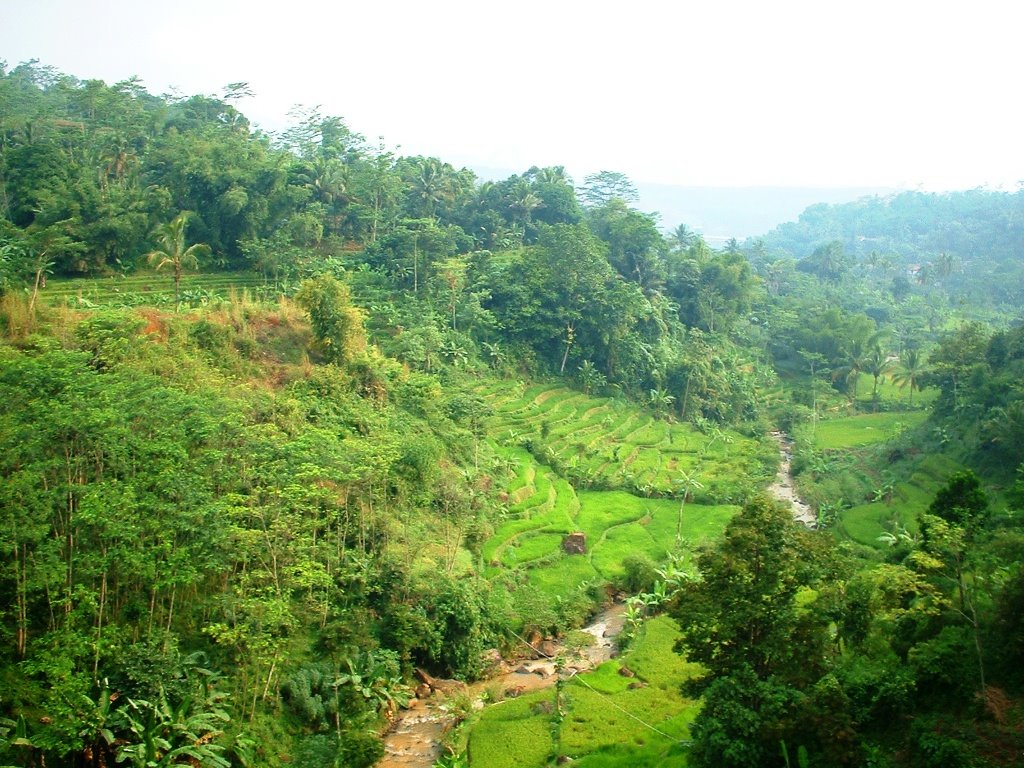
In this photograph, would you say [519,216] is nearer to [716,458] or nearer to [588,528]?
[716,458]

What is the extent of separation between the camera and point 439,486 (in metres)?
23.5

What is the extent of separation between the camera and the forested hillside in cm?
1328

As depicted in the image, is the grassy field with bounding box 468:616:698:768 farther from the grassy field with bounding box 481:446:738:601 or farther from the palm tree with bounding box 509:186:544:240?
the palm tree with bounding box 509:186:544:240

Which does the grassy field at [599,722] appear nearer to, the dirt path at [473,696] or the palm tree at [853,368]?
the dirt path at [473,696]

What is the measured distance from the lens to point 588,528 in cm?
2723

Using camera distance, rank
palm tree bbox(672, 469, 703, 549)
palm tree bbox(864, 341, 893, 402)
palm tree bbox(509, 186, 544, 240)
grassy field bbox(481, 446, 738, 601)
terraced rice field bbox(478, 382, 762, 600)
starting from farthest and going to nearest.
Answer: palm tree bbox(509, 186, 544, 240) → palm tree bbox(864, 341, 893, 402) → palm tree bbox(672, 469, 703, 549) → terraced rice field bbox(478, 382, 762, 600) → grassy field bbox(481, 446, 738, 601)

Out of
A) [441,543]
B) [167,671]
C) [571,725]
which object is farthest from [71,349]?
[571,725]

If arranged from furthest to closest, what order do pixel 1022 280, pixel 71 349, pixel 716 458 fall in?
pixel 1022 280 < pixel 716 458 < pixel 71 349

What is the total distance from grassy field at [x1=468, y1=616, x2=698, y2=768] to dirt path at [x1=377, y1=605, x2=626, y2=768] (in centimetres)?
76

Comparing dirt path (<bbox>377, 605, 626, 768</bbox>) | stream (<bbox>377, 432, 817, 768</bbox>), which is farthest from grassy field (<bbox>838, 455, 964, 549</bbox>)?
dirt path (<bbox>377, 605, 626, 768</bbox>)

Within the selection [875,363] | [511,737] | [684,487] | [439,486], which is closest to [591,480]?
[684,487]

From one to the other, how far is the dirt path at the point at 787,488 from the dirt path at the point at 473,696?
33.2ft

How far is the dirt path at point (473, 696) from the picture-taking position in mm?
16781

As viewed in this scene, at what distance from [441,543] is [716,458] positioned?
706 inches
